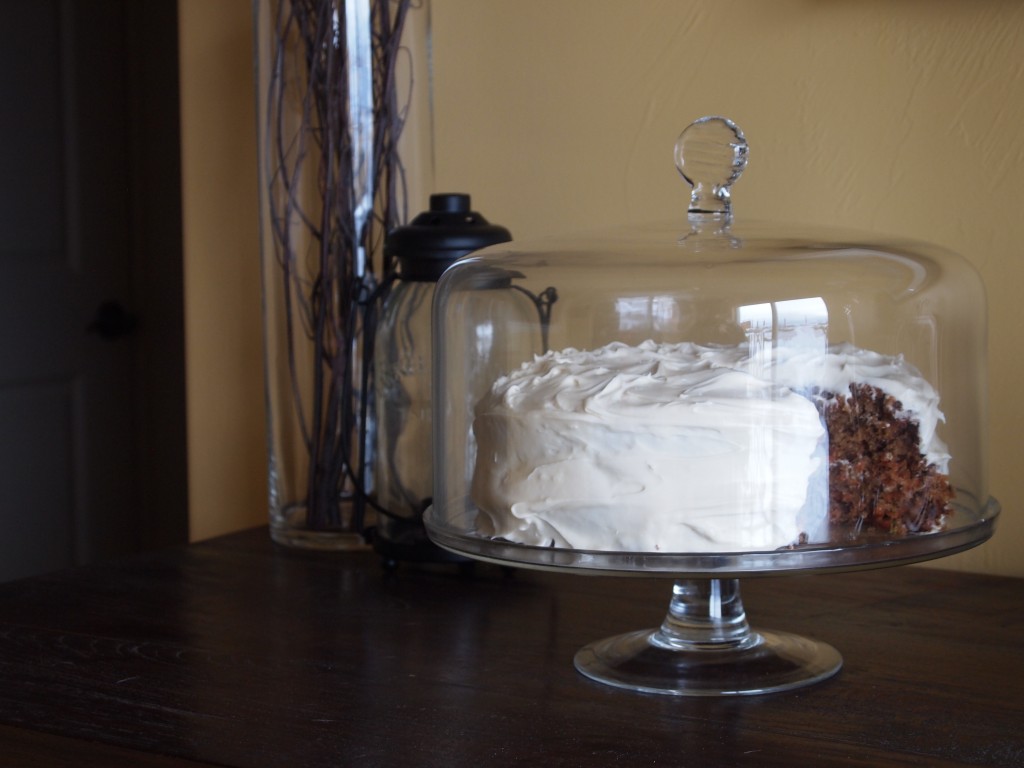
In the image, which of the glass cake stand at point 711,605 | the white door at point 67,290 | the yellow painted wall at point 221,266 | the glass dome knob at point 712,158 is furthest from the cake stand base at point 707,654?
the white door at point 67,290

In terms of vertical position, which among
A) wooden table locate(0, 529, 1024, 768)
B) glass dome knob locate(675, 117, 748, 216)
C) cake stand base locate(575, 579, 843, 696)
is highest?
glass dome knob locate(675, 117, 748, 216)

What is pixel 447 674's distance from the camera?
83cm

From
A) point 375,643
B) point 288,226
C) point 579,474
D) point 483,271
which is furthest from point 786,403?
point 288,226

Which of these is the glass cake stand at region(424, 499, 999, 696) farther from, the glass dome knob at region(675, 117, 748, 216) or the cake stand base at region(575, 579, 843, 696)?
the glass dome knob at region(675, 117, 748, 216)

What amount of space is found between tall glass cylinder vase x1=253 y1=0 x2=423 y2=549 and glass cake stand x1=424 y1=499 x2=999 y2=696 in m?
0.38

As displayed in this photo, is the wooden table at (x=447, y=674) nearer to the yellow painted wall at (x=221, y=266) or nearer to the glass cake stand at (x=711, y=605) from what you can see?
the glass cake stand at (x=711, y=605)

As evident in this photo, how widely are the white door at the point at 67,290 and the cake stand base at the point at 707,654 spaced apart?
1.59m

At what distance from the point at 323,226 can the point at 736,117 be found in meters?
0.44

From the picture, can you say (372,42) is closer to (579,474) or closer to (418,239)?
(418,239)

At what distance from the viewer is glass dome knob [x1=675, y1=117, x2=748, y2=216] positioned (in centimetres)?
85

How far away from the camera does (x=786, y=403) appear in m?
0.72

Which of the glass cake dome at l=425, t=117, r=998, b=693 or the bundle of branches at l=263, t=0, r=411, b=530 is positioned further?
the bundle of branches at l=263, t=0, r=411, b=530

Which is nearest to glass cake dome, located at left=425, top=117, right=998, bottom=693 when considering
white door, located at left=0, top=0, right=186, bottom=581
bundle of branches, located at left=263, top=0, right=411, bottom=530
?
bundle of branches, located at left=263, top=0, right=411, bottom=530

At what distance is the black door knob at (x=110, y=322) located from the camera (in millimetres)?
2293
